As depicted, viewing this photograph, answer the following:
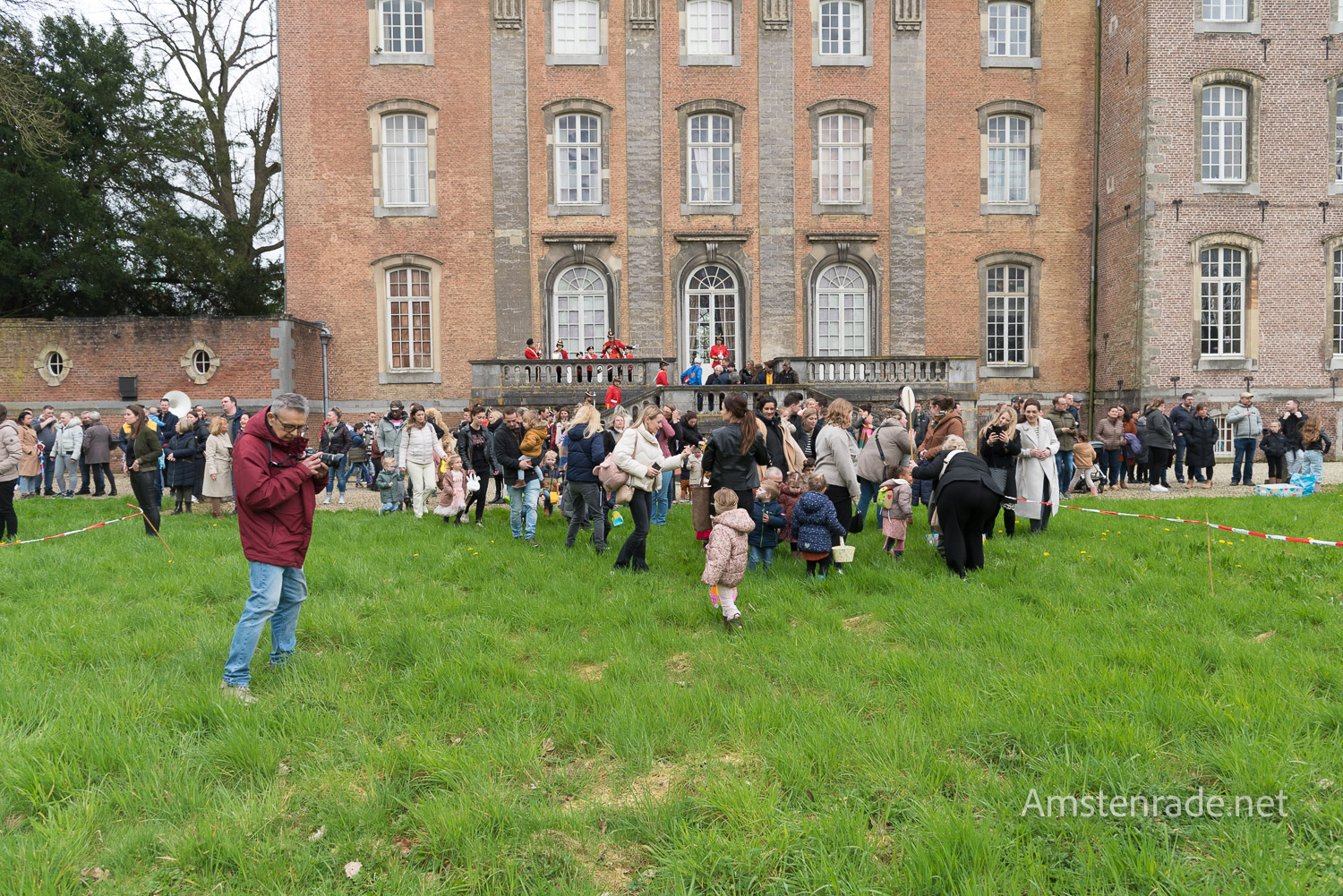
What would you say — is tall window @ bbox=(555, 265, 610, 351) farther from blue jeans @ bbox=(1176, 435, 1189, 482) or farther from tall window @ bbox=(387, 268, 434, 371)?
blue jeans @ bbox=(1176, 435, 1189, 482)

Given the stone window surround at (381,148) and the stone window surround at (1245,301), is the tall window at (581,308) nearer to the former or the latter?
the stone window surround at (381,148)

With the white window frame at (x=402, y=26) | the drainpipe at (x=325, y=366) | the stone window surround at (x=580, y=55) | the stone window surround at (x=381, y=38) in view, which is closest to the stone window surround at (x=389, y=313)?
the drainpipe at (x=325, y=366)

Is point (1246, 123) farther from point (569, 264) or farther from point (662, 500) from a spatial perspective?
point (662, 500)

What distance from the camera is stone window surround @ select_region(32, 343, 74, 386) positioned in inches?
822

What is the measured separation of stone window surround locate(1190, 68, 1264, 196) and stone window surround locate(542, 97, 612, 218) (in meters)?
16.3

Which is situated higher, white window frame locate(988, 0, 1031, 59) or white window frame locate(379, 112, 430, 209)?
white window frame locate(988, 0, 1031, 59)

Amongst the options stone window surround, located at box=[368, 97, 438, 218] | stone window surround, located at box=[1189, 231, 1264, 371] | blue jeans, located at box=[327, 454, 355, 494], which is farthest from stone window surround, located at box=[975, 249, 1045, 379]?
blue jeans, located at box=[327, 454, 355, 494]

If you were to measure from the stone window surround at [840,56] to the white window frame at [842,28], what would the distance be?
4cm

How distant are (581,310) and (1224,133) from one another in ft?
61.6

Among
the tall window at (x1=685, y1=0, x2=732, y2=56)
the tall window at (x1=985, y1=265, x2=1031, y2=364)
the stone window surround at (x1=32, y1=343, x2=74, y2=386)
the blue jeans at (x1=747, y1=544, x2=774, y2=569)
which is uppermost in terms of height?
the tall window at (x1=685, y1=0, x2=732, y2=56)

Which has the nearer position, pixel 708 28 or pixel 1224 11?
pixel 1224 11

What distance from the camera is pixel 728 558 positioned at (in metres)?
6.21

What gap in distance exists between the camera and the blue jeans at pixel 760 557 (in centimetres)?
823

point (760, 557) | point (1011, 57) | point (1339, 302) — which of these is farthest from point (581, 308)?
point (1339, 302)
